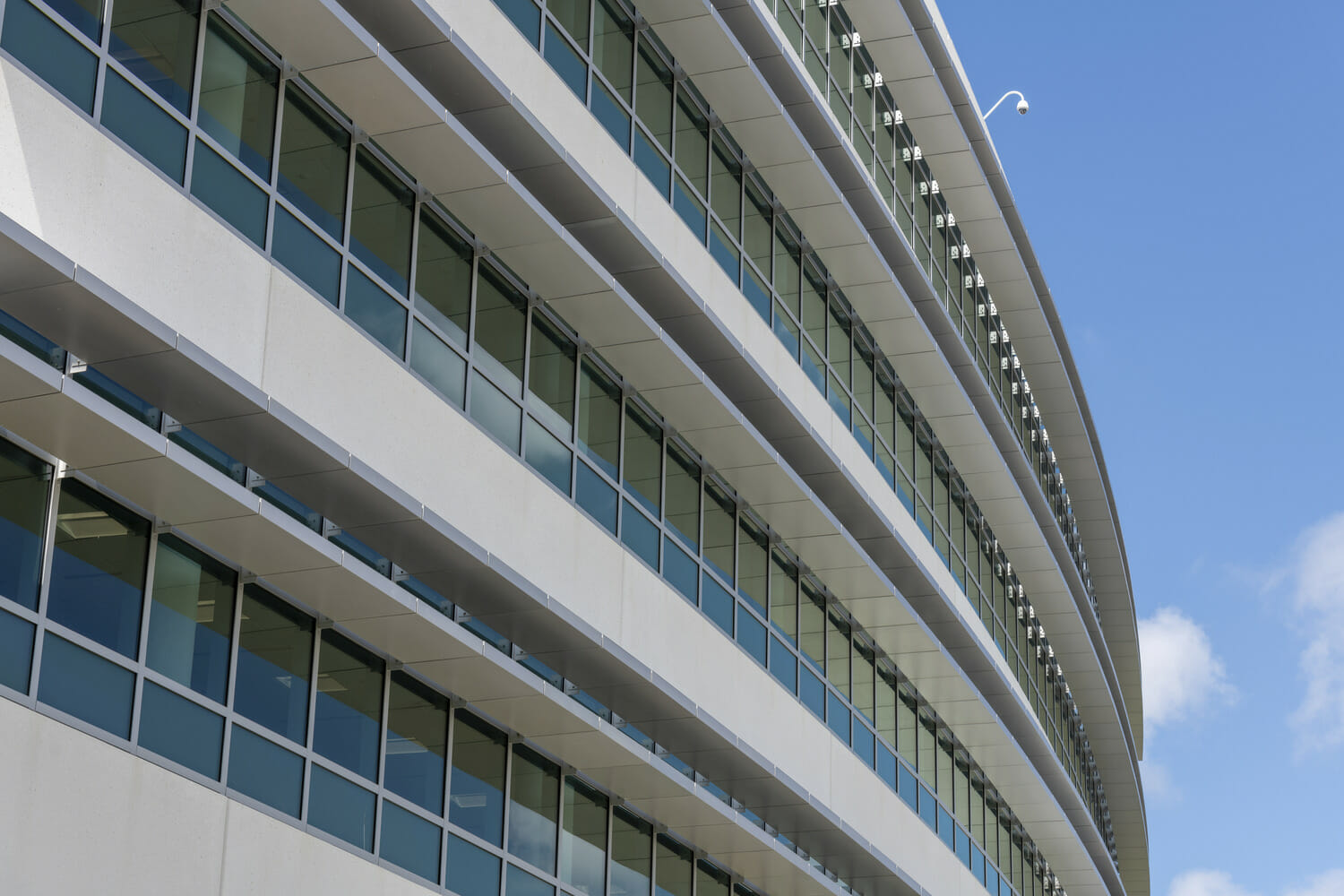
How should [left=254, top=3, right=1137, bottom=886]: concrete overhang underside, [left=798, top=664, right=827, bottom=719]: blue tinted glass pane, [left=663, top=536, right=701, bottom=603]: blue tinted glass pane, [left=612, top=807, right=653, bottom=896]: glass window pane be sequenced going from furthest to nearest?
[left=798, top=664, right=827, bottom=719]: blue tinted glass pane
[left=663, top=536, right=701, bottom=603]: blue tinted glass pane
[left=612, top=807, right=653, bottom=896]: glass window pane
[left=254, top=3, right=1137, bottom=886]: concrete overhang underside

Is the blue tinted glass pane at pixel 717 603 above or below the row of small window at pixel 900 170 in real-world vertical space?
below

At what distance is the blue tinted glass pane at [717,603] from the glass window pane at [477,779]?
15.8 ft

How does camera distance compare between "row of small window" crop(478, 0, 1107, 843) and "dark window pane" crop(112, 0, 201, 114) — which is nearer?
"dark window pane" crop(112, 0, 201, 114)

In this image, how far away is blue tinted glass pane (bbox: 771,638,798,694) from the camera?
25.6 metres

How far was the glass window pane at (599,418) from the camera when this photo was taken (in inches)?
841

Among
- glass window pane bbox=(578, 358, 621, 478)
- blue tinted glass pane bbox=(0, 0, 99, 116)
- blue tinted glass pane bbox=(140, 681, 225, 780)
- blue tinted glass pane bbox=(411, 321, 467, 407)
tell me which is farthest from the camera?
glass window pane bbox=(578, 358, 621, 478)

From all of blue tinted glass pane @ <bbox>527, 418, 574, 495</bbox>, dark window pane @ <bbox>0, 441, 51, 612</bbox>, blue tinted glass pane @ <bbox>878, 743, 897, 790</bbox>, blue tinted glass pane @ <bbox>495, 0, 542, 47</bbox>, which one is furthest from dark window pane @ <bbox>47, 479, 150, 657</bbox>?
blue tinted glass pane @ <bbox>878, 743, 897, 790</bbox>

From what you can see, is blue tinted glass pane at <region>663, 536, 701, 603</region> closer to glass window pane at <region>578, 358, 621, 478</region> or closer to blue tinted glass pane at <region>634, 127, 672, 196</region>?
glass window pane at <region>578, 358, 621, 478</region>

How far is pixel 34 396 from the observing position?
42.6ft

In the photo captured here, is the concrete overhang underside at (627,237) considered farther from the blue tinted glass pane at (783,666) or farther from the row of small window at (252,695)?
the row of small window at (252,695)

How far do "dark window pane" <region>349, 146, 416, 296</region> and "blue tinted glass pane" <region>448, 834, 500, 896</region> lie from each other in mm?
5554

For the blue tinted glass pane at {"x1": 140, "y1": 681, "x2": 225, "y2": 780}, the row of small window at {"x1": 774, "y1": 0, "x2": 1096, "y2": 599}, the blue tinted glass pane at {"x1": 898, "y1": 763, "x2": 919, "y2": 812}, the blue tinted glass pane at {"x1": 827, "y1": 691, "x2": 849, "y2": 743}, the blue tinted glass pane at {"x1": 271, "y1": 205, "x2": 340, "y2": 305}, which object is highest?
the row of small window at {"x1": 774, "y1": 0, "x2": 1096, "y2": 599}

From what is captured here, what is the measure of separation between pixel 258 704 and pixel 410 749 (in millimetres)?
2510

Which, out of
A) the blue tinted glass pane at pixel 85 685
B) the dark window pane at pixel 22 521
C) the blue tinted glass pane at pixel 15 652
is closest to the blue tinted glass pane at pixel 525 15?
the dark window pane at pixel 22 521
